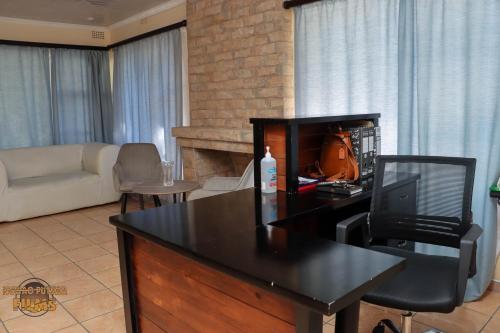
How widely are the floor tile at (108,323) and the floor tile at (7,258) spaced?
4.46 feet

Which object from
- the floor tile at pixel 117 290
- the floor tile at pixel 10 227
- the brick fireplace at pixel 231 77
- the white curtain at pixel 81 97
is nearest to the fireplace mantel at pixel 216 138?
the brick fireplace at pixel 231 77

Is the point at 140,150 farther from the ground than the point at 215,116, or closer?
closer

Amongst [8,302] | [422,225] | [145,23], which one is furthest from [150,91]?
[422,225]

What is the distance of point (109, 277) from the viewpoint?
2949 millimetres

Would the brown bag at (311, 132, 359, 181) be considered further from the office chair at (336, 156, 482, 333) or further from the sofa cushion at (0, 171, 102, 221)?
the sofa cushion at (0, 171, 102, 221)

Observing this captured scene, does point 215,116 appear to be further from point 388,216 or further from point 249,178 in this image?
point 388,216

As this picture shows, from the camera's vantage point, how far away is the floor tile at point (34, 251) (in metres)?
3.40

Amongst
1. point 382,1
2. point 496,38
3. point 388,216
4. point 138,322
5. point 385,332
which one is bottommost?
point 385,332

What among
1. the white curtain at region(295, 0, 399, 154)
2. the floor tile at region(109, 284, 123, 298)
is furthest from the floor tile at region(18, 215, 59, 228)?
the white curtain at region(295, 0, 399, 154)

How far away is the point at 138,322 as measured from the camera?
1736 mm

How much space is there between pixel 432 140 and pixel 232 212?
4.82 ft

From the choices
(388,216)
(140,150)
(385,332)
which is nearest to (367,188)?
(388,216)

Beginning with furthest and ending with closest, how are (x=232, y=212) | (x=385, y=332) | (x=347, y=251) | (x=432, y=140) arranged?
(x=432, y=140) < (x=385, y=332) < (x=232, y=212) < (x=347, y=251)

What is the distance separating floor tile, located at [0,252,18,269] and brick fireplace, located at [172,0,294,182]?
176 centimetres
